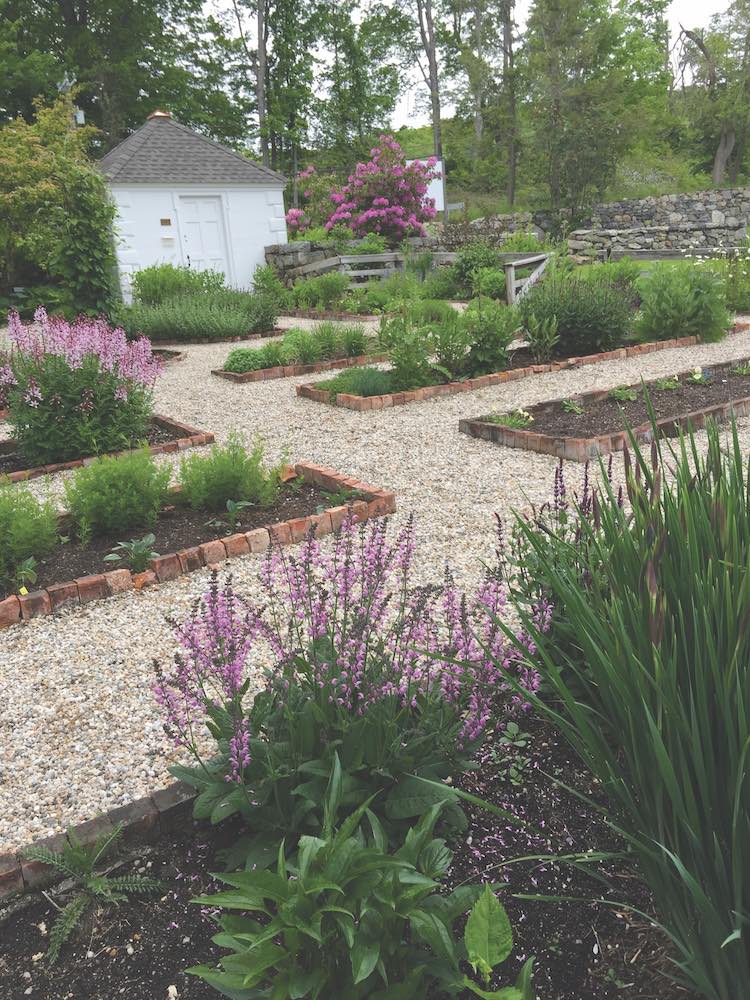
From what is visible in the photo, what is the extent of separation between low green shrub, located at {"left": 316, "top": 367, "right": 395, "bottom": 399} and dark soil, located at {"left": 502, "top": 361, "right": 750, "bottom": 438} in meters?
1.73

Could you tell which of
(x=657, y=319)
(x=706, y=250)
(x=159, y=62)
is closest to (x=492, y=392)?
(x=657, y=319)

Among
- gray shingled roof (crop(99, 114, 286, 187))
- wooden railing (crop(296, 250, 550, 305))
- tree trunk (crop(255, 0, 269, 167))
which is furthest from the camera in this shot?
tree trunk (crop(255, 0, 269, 167))

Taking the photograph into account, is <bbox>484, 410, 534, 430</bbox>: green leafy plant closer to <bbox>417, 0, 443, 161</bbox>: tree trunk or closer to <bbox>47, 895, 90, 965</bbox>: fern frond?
<bbox>47, 895, 90, 965</bbox>: fern frond

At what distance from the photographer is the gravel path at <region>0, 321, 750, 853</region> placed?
2.43 m

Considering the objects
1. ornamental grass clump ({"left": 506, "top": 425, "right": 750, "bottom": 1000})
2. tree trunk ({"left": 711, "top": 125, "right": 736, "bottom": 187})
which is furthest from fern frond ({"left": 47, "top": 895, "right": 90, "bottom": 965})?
tree trunk ({"left": 711, "top": 125, "right": 736, "bottom": 187})

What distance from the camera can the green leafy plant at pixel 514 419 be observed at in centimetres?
609

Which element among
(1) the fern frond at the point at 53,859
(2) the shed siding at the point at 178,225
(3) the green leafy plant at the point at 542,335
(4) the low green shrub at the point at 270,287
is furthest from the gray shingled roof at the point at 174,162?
(1) the fern frond at the point at 53,859

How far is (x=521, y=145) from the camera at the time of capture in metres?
24.4

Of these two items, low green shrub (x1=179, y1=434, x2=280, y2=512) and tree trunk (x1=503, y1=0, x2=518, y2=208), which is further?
tree trunk (x1=503, y1=0, x2=518, y2=208)

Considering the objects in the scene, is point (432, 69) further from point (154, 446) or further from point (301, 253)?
point (154, 446)

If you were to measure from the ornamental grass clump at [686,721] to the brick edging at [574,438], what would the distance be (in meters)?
3.67

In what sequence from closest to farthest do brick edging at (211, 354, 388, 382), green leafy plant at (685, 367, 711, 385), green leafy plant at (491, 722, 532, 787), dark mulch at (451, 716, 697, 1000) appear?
dark mulch at (451, 716, 697, 1000) < green leafy plant at (491, 722, 532, 787) < green leafy plant at (685, 367, 711, 385) < brick edging at (211, 354, 388, 382)

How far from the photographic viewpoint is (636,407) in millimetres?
6484

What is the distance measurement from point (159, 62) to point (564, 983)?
101ft
